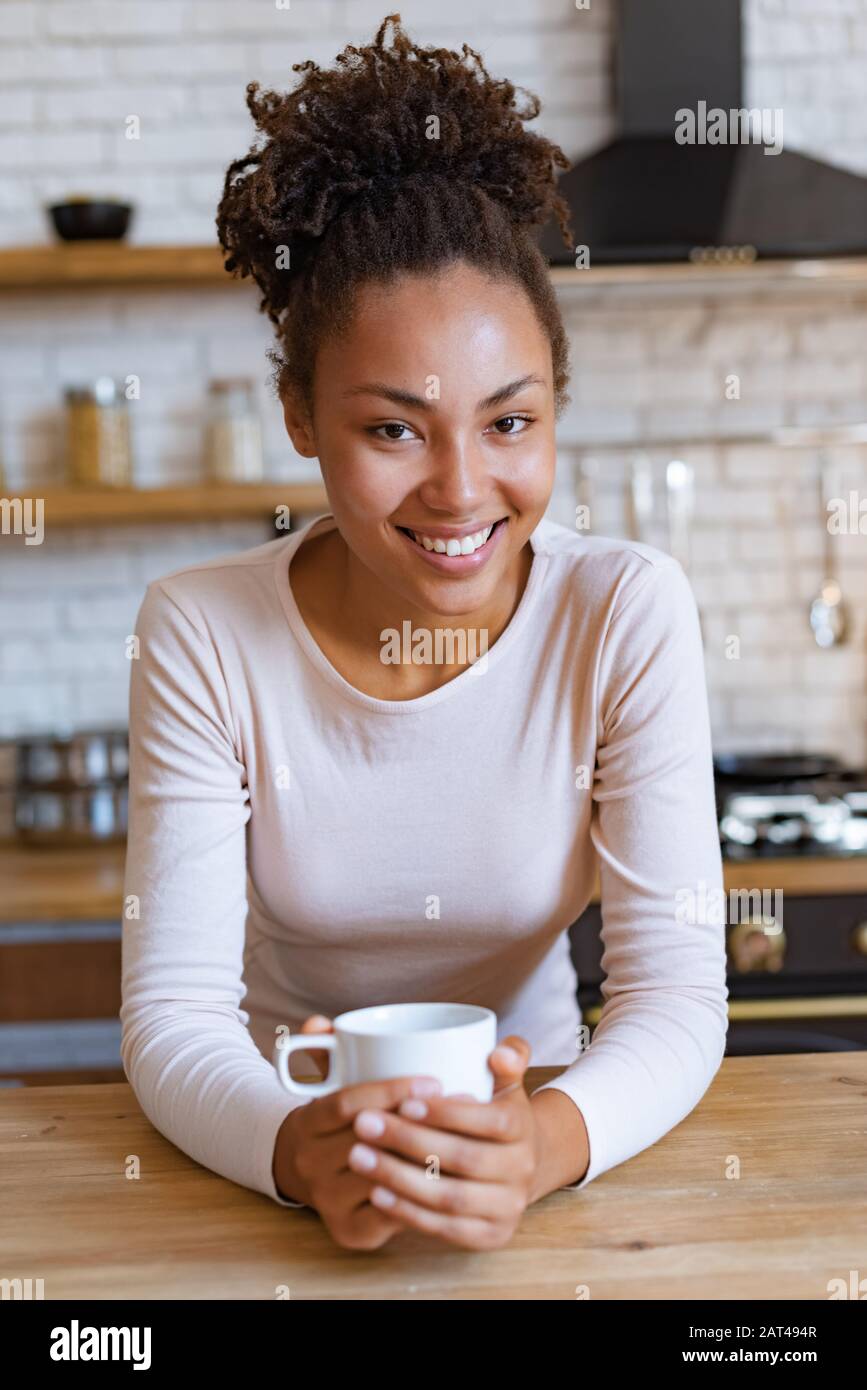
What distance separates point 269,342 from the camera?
8.79 feet

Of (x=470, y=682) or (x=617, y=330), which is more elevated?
(x=617, y=330)

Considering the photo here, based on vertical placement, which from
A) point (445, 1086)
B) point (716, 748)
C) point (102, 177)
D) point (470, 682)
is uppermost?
point (102, 177)

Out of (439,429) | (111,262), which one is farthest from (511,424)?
(111,262)

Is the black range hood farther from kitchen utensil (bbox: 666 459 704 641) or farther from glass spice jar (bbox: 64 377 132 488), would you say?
glass spice jar (bbox: 64 377 132 488)

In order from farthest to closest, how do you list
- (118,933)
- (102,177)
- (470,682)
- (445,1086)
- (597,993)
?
(102,177) → (118,933) → (597,993) → (470,682) → (445,1086)

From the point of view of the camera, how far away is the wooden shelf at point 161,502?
7.97 feet

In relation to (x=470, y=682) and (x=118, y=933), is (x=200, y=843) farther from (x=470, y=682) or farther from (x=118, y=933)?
(x=118, y=933)

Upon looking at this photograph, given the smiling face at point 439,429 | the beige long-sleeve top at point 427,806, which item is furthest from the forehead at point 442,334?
the beige long-sleeve top at point 427,806

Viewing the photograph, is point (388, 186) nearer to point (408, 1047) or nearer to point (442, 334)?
point (442, 334)

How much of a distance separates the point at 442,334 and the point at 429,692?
30 cm

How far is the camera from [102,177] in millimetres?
2641

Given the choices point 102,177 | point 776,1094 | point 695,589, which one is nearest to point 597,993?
point 695,589

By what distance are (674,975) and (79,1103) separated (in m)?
0.43

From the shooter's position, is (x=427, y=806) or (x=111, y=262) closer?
(x=427, y=806)
